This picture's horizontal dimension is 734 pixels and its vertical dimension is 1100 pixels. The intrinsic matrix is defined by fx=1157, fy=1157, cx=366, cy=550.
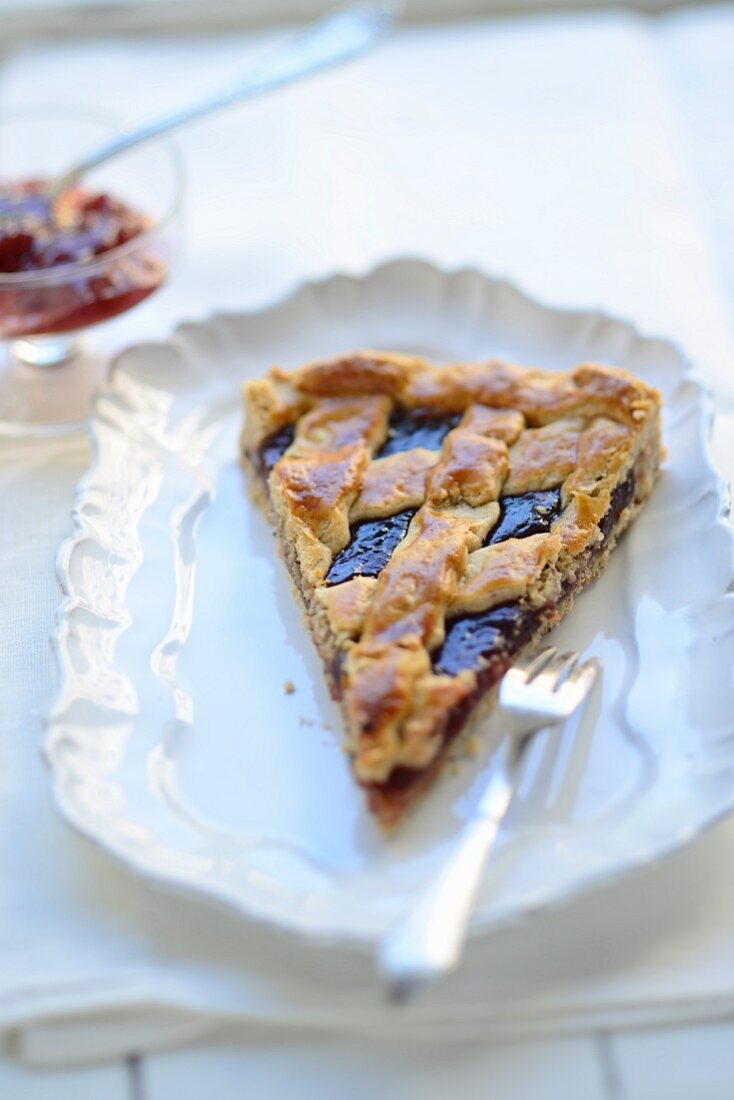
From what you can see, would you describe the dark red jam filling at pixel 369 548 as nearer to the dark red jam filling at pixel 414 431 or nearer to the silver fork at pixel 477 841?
the dark red jam filling at pixel 414 431

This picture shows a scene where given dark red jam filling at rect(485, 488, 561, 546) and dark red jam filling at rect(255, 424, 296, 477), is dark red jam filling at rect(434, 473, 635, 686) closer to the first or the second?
dark red jam filling at rect(485, 488, 561, 546)

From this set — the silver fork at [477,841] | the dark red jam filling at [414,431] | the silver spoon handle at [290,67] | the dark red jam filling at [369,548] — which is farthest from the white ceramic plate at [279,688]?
the silver spoon handle at [290,67]

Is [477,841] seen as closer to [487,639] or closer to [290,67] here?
[487,639]

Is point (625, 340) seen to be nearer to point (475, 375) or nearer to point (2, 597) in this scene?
point (475, 375)

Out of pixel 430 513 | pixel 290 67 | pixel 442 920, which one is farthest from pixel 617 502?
pixel 290 67

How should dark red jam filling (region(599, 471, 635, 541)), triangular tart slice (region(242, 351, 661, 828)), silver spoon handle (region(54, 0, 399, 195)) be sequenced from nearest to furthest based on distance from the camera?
triangular tart slice (region(242, 351, 661, 828)), dark red jam filling (region(599, 471, 635, 541)), silver spoon handle (region(54, 0, 399, 195))

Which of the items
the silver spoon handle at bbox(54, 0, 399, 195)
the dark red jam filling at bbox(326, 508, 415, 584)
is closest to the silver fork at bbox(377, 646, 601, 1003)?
the dark red jam filling at bbox(326, 508, 415, 584)
